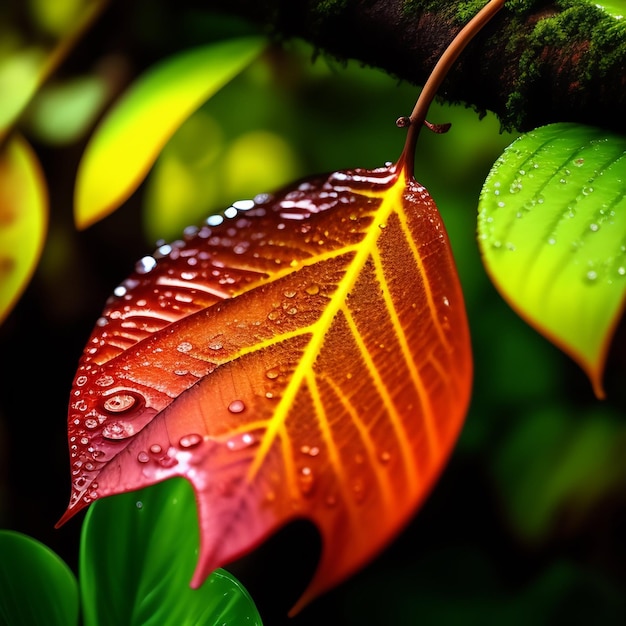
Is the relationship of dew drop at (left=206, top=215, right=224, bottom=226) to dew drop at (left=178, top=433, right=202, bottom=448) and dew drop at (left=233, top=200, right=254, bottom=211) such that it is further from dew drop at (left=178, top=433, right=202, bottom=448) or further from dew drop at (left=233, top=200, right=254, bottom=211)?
dew drop at (left=178, top=433, right=202, bottom=448)

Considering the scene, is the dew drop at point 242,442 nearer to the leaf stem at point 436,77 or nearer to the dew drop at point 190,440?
the dew drop at point 190,440

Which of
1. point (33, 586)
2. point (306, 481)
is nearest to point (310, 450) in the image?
point (306, 481)

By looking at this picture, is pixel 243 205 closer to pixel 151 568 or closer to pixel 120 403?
pixel 120 403

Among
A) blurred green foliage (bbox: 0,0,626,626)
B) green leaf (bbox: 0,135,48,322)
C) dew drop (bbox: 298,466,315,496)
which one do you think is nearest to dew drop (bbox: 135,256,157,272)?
blurred green foliage (bbox: 0,0,626,626)

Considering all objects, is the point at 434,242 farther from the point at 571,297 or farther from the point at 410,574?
the point at 410,574

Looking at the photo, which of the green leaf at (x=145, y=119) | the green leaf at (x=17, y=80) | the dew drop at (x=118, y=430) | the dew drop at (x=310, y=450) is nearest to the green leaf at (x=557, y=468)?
the dew drop at (x=310, y=450)

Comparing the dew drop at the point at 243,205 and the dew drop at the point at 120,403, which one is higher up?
the dew drop at the point at 243,205

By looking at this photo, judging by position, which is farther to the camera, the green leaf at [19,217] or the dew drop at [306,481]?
the green leaf at [19,217]

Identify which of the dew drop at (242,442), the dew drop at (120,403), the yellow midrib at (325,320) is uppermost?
the yellow midrib at (325,320)
